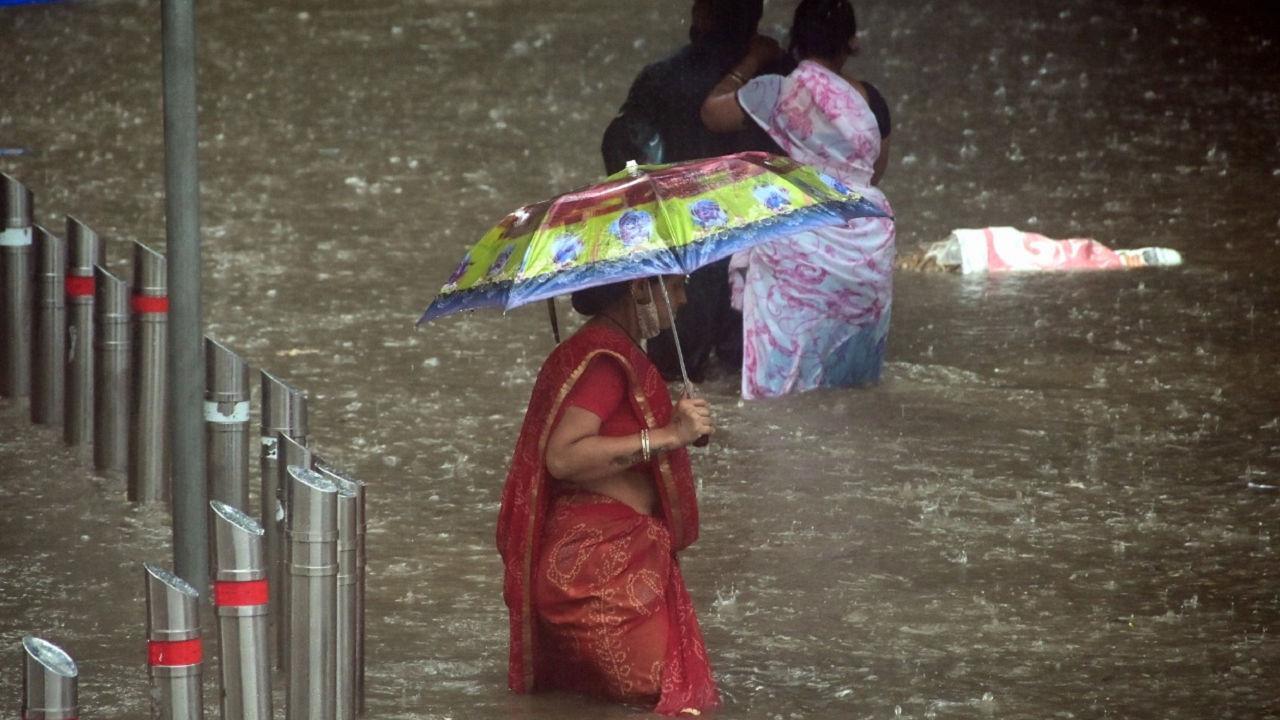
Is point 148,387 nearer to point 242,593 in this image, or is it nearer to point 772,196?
point 772,196

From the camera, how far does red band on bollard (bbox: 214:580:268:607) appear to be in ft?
15.6

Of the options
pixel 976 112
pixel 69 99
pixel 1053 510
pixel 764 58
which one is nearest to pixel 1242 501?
pixel 1053 510

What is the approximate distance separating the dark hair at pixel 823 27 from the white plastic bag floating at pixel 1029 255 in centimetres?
337

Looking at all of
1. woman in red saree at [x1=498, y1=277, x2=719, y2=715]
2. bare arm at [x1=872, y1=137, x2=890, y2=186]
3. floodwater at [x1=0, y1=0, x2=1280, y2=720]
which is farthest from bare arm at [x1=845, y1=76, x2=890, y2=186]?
woman in red saree at [x1=498, y1=277, x2=719, y2=715]

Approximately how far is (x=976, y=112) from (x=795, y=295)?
780 centimetres

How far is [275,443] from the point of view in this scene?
6234 mm

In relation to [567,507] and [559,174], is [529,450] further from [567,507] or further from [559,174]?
[559,174]

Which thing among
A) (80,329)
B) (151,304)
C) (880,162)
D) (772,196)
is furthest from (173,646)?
(880,162)

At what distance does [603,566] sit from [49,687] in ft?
6.30

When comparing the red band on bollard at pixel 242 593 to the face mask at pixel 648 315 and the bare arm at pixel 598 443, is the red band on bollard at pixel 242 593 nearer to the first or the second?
the bare arm at pixel 598 443

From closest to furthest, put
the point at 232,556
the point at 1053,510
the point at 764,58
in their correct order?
the point at 232,556, the point at 1053,510, the point at 764,58

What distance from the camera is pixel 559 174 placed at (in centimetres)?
1458

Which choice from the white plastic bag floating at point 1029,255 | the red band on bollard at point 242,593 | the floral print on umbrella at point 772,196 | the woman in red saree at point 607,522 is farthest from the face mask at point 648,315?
the white plastic bag floating at point 1029,255

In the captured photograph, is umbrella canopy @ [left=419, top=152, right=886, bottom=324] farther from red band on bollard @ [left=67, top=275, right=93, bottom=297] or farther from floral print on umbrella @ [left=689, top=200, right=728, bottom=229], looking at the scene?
red band on bollard @ [left=67, top=275, right=93, bottom=297]
